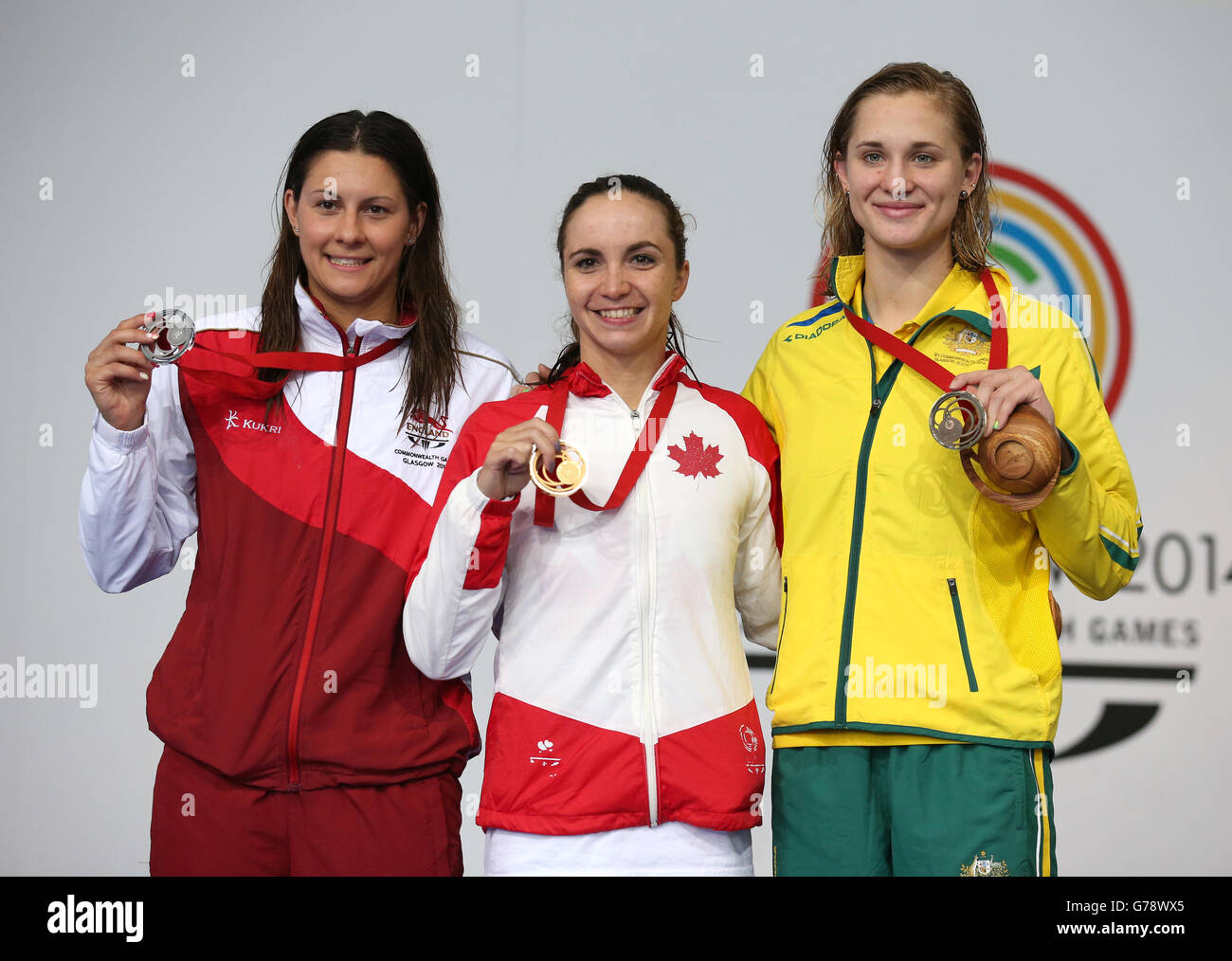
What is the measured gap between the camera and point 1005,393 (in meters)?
1.69

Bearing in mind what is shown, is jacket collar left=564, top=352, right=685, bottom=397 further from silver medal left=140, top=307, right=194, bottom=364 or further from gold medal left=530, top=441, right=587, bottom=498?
silver medal left=140, top=307, right=194, bottom=364

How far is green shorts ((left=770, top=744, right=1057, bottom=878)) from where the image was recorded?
5.74ft

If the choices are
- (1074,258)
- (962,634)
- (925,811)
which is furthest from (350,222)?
(1074,258)

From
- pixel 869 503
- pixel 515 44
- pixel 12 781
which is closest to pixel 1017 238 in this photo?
pixel 515 44

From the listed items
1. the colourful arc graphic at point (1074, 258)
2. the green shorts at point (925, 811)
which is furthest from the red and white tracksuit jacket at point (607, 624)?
the colourful arc graphic at point (1074, 258)

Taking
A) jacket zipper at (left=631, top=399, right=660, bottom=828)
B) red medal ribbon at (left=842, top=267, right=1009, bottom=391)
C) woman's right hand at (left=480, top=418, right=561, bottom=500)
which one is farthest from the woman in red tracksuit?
red medal ribbon at (left=842, top=267, right=1009, bottom=391)

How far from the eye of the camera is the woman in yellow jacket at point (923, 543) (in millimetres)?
1768

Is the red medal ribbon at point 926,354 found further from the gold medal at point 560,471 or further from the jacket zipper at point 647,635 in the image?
the gold medal at point 560,471

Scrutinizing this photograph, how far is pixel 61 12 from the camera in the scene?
3.55m

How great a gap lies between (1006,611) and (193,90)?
2.82 meters

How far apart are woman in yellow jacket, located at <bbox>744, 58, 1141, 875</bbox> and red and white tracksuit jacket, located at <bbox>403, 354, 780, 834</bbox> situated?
11 cm

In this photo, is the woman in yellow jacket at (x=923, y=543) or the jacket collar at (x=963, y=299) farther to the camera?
the jacket collar at (x=963, y=299)

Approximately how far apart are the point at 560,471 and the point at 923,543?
0.55m
